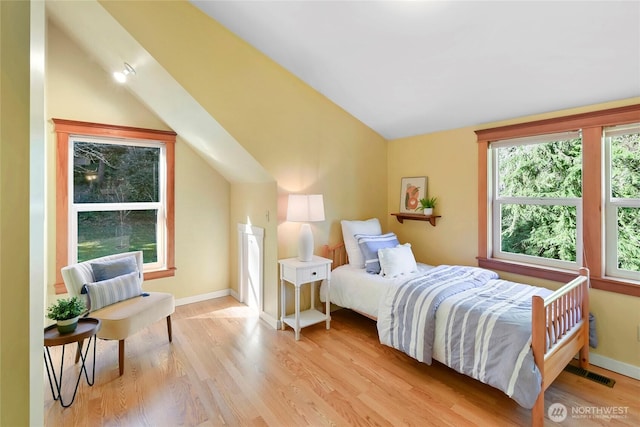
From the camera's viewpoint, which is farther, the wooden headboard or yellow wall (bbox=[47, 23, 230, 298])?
the wooden headboard

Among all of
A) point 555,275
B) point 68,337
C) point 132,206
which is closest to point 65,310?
point 68,337

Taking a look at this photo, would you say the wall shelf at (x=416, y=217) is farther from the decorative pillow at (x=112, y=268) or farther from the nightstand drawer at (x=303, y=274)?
the decorative pillow at (x=112, y=268)

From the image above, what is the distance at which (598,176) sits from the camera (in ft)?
7.75

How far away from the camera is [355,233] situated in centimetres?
334

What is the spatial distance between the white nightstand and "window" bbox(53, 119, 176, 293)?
1524 millimetres

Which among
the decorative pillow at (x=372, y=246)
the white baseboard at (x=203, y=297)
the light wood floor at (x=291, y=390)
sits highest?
the decorative pillow at (x=372, y=246)

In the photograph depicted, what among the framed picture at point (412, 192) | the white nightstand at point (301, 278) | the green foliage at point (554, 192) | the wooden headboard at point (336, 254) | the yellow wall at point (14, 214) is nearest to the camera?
the yellow wall at point (14, 214)

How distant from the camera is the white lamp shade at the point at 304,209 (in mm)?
2900

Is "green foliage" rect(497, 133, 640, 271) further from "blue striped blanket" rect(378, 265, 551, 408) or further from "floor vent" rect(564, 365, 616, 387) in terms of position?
"floor vent" rect(564, 365, 616, 387)

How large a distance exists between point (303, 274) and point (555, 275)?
218 cm

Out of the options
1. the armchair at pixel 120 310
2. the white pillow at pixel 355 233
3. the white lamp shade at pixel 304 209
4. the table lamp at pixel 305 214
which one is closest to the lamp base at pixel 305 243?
the table lamp at pixel 305 214

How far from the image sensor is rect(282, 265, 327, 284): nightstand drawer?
9.21ft

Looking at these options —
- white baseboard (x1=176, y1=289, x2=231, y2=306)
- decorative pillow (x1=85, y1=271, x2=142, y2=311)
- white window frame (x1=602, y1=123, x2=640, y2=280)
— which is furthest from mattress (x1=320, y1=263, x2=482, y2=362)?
decorative pillow (x1=85, y1=271, x2=142, y2=311)

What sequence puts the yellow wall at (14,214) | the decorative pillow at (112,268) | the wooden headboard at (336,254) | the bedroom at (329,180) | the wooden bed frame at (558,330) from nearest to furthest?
the yellow wall at (14,214), the wooden bed frame at (558,330), the decorative pillow at (112,268), the bedroom at (329,180), the wooden headboard at (336,254)
